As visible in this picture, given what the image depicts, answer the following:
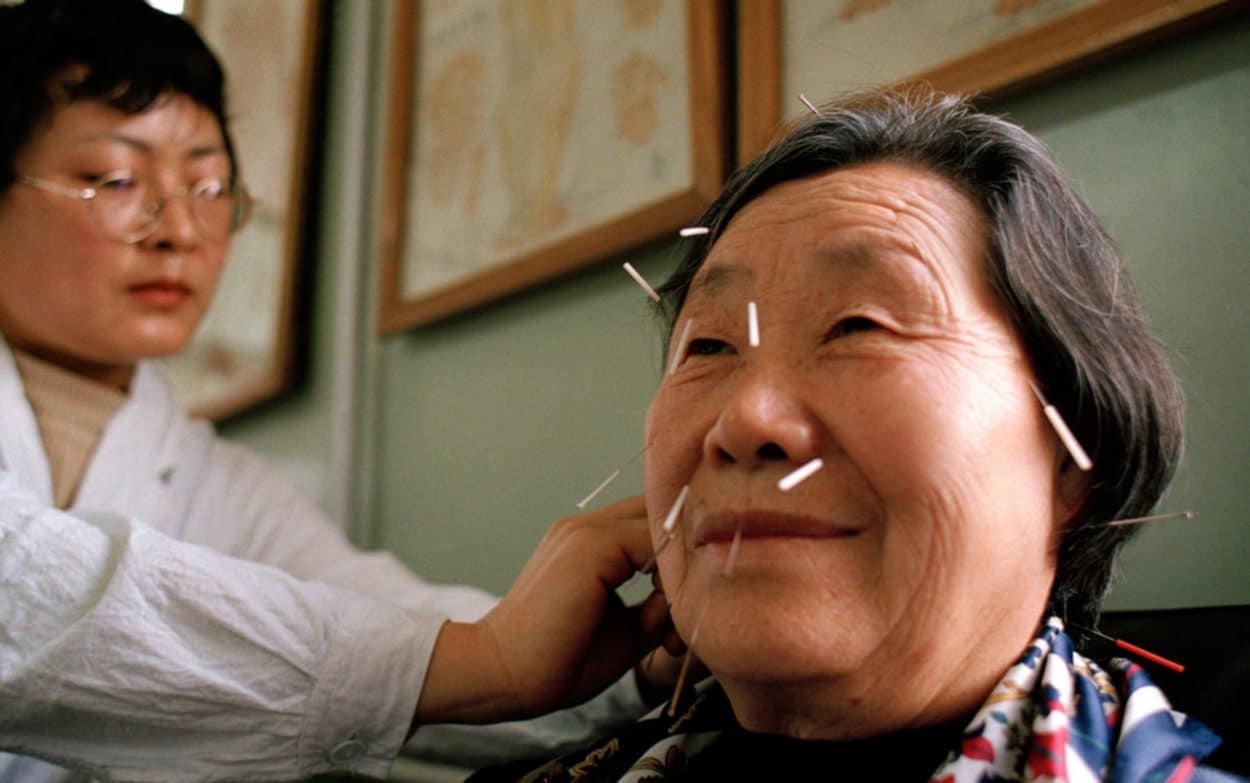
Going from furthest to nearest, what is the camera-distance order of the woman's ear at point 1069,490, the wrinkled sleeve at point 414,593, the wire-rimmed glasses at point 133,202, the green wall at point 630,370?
the wire-rimmed glasses at point 133,202
the wrinkled sleeve at point 414,593
the green wall at point 630,370
the woman's ear at point 1069,490

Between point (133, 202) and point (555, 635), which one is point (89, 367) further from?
point (555, 635)

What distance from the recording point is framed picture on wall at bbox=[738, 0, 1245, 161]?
33.8 inches

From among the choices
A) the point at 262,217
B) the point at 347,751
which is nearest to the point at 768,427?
the point at 347,751

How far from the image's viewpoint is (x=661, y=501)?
0.73m

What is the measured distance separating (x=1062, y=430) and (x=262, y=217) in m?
1.77

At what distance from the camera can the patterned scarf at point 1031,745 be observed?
1.84ft

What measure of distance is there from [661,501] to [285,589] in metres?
0.42

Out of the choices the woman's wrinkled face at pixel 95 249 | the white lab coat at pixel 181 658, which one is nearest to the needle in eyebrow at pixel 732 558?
the white lab coat at pixel 181 658

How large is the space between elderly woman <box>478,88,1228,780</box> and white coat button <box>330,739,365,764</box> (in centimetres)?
33

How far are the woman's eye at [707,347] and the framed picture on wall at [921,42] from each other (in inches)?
11.2

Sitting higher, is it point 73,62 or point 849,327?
point 73,62

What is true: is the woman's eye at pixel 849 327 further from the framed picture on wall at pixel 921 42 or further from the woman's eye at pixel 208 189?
the woman's eye at pixel 208 189

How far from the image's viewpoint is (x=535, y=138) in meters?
1.47

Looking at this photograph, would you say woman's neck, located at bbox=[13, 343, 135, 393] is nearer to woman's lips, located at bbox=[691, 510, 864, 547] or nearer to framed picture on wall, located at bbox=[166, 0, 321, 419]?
framed picture on wall, located at bbox=[166, 0, 321, 419]
